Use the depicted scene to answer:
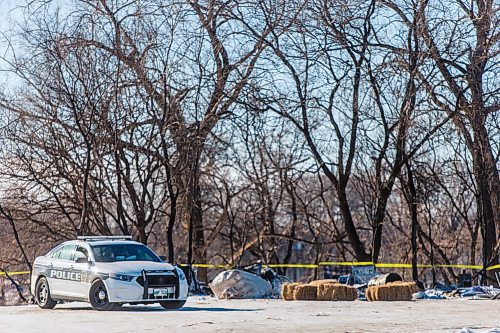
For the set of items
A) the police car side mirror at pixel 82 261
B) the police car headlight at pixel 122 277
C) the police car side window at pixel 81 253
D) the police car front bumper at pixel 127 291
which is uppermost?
the police car side window at pixel 81 253

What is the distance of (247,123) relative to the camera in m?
33.8

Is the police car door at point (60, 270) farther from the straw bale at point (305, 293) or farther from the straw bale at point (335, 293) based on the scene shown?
the straw bale at point (335, 293)

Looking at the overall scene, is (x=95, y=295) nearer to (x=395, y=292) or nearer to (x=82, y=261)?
(x=82, y=261)

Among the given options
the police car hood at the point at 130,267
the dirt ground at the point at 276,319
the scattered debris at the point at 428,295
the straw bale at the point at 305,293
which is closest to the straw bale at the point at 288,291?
the straw bale at the point at 305,293

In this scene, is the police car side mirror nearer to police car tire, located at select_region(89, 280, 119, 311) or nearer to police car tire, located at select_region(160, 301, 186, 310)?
police car tire, located at select_region(89, 280, 119, 311)

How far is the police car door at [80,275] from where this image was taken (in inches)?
759

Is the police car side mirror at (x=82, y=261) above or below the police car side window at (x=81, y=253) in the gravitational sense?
below

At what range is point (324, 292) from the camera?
23.2 meters

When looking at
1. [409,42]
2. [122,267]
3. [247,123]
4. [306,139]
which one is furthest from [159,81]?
[122,267]

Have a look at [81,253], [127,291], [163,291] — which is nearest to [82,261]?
[81,253]

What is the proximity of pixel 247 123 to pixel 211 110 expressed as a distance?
210 cm

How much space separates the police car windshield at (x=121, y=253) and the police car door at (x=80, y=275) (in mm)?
270

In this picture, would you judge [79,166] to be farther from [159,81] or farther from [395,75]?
[395,75]

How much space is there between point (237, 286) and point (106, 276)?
21.8ft
